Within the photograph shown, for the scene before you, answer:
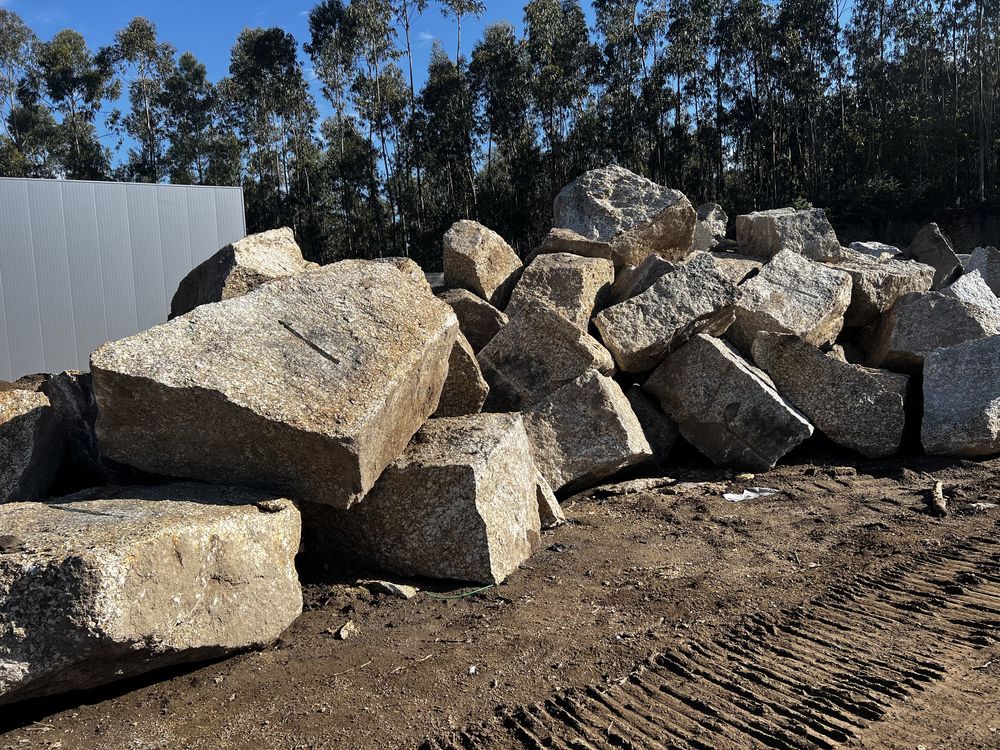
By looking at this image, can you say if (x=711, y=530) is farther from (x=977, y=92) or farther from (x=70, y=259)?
(x=977, y=92)

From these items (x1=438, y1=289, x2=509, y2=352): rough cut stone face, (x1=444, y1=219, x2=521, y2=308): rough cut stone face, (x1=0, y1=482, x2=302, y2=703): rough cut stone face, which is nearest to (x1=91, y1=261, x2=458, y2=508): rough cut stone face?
(x1=0, y1=482, x2=302, y2=703): rough cut stone face

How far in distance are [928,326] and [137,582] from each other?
570 cm

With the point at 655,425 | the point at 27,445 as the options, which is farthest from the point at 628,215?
the point at 27,445

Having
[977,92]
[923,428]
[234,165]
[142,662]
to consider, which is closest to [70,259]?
[142,662]

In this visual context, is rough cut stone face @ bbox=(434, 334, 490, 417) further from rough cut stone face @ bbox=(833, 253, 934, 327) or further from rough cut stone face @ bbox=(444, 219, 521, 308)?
rough cut stone face @ bbox=(833, 253, 934, 327)

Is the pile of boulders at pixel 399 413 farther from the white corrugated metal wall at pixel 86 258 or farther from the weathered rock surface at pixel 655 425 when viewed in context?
the white corrugated metal wall at pixel 86 258

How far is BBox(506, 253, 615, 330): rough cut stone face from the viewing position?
211 inches

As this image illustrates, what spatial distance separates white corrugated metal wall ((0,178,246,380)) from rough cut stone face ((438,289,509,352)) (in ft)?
23.9

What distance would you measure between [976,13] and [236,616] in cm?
3716

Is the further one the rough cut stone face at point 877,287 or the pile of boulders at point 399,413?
the rough cut stone face at point 877,287

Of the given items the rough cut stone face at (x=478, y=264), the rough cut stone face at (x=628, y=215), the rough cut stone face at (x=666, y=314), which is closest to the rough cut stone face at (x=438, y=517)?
the rough cut stone face at (x=666, y=314)

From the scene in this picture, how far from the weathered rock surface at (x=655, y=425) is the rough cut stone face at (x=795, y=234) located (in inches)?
109

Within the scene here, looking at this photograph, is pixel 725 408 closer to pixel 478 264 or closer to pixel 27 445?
pixel 478 264

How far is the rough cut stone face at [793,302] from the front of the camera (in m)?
5.73
